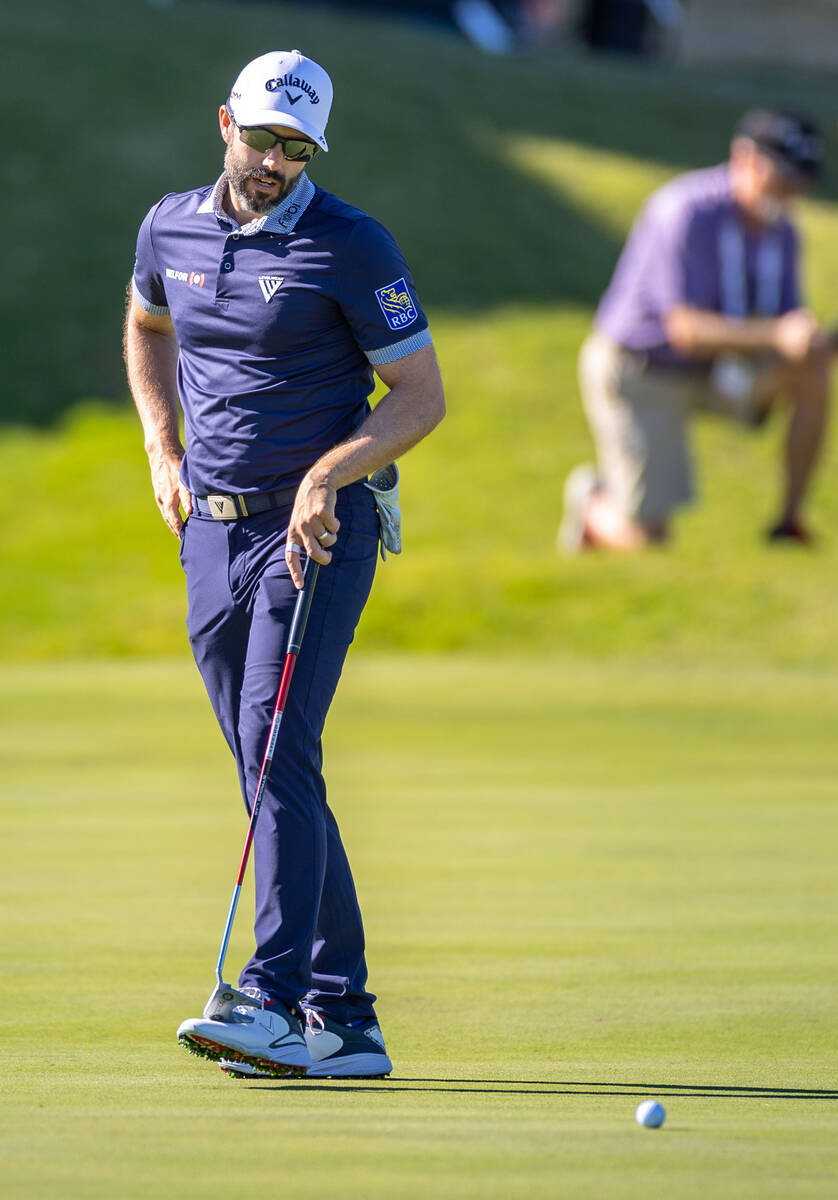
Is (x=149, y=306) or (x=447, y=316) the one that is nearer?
(x=149, y=306)

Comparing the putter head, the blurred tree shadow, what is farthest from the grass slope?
the putter head

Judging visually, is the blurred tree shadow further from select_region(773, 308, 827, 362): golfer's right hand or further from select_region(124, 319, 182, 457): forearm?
select_region(124, 319, 182, 457): forearm

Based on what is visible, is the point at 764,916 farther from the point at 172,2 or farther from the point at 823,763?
the point at 172,2

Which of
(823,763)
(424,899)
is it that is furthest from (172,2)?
(424,899)

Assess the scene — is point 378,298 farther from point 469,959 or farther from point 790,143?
point 790,143

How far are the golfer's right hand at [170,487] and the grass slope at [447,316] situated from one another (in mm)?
12881

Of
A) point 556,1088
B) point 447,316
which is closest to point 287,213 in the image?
point 556,1088

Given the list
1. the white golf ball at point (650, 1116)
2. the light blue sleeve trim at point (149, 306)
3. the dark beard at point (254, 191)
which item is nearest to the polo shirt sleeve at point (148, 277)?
the light blue sleeve trim at point (149, 306)

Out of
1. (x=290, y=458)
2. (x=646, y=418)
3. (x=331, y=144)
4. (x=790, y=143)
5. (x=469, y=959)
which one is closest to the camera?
(x=290, y=458)

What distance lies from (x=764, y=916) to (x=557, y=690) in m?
7.60

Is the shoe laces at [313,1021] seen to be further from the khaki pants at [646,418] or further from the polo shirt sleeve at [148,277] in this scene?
the khaki pants at [646,418]

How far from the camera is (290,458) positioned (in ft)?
16.1

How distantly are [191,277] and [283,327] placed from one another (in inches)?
11.8

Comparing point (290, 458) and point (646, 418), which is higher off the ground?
point (290, 458)
